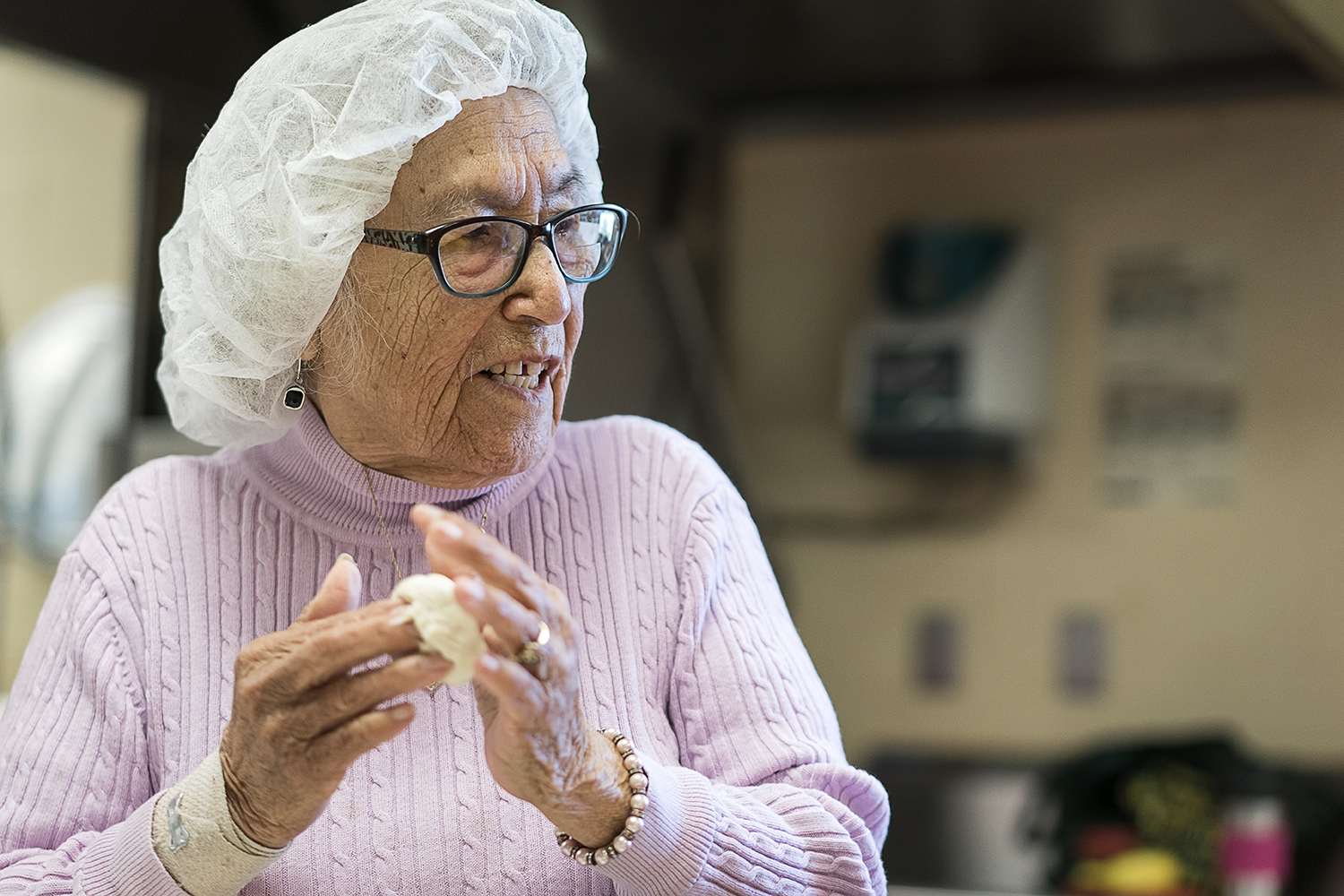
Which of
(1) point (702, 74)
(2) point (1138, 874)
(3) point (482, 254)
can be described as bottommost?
(2) point (1138, 874)

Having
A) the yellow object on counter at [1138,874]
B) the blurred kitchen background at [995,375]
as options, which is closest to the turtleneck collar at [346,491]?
the blurred kitchen background at [995,375]

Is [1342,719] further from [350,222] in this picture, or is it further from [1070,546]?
[350,222]

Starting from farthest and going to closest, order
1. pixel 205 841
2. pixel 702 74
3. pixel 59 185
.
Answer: pixel 59 185 → pixel 702 74 → pixel 205 841

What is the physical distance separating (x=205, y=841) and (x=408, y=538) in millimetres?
293

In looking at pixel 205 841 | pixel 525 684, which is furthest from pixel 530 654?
pixel 205 841

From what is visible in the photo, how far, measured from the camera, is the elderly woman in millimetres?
949

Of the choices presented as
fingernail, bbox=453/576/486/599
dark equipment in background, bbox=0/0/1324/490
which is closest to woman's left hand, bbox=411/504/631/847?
fingernail, bbox=453/576/486/599

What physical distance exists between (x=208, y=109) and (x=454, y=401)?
4.02ft

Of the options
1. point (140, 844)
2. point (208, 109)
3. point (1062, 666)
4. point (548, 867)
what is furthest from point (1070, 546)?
point (140, 844)

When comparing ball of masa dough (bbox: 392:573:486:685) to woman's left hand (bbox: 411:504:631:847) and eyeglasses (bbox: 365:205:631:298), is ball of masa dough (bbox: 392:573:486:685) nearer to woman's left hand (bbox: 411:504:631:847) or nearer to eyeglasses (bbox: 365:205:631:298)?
woman's left hand (bbox: 411:504:631:847)

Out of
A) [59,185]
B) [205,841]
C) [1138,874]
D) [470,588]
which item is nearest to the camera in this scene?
[470,588]

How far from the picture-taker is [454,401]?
994 millimetres

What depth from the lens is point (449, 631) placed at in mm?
773

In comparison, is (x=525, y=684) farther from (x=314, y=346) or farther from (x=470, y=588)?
(x=314, y=346)
